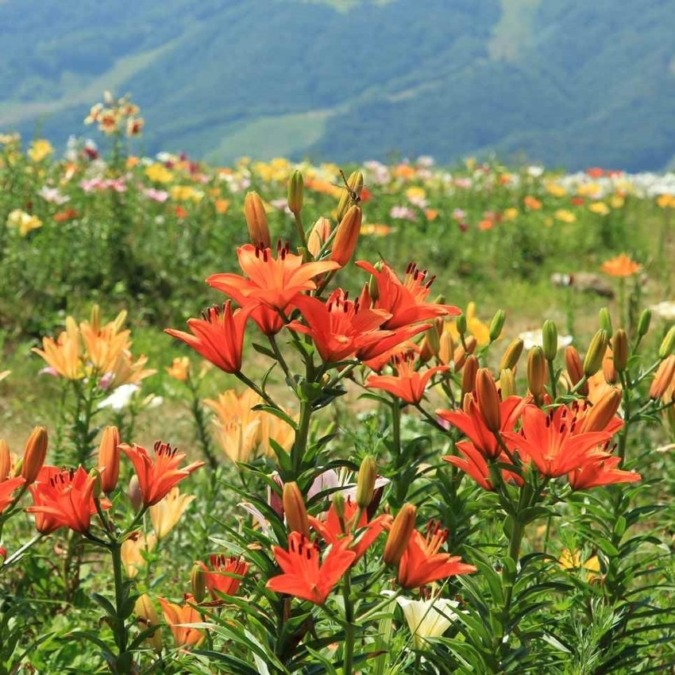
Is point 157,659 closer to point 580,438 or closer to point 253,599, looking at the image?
point 253,599

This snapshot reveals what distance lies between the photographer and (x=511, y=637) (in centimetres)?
130

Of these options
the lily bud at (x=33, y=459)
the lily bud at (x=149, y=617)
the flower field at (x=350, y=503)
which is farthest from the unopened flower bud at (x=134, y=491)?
the lily bud at (x=33, y=459)

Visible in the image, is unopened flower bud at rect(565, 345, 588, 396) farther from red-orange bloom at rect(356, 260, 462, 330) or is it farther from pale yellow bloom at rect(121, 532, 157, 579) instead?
pale yellow bloom at rect(121, 532, 157, 579)

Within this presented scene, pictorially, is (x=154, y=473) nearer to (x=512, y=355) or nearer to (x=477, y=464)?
(x=477, y=464)

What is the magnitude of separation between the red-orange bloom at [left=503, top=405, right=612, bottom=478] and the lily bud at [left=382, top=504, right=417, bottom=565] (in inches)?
8.1

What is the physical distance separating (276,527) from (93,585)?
60.8 inches

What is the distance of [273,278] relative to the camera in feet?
3.39

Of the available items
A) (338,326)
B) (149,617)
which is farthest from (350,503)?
(149,617)

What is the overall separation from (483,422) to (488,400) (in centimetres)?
4

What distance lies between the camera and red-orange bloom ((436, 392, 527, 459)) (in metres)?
1.16

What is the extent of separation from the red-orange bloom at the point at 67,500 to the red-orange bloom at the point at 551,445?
0.58 meters

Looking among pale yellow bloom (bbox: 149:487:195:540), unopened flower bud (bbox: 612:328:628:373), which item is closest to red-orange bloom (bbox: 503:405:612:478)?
unopened flower bud (bbox: 612:328:628:373)

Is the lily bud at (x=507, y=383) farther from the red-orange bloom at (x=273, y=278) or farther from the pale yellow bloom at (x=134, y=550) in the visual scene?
the pale yellow bloom at (x=134, y=550)

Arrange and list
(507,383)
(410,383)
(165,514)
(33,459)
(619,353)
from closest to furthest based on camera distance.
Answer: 1. (33,459)
2. (507,383)
3. (410,383)
4. (619,353)
5. (165,514)
